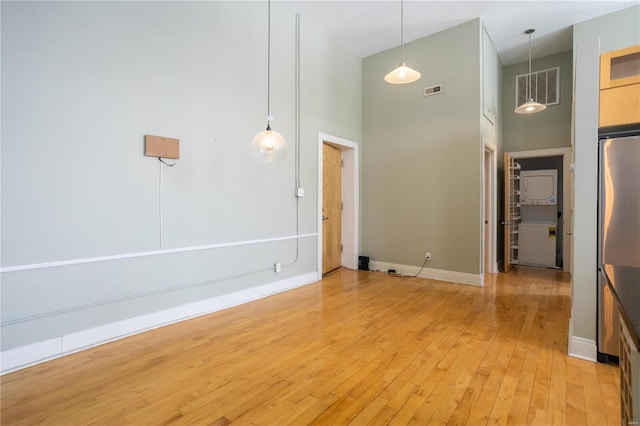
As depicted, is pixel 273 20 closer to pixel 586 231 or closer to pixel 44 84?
pixel 44 84

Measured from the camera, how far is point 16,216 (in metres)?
2.22

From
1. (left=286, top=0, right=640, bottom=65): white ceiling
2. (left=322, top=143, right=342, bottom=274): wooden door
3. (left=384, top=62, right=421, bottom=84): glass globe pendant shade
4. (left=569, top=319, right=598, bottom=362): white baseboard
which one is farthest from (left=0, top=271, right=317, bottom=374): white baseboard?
(left=286, top=0, right=640, bottom=65): white ceiling

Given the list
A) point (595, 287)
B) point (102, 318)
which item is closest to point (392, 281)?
point (595, 287)

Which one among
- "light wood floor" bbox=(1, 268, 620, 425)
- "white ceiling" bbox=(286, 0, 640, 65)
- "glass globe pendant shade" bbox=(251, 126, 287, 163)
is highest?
"white ceiling" bbox=(286, 0, 640, 65)

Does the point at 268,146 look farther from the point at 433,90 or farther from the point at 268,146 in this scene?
the point at 433,90

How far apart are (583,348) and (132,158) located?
418 centimetres

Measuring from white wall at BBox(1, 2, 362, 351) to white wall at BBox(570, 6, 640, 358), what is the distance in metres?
3.20

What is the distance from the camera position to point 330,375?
7.09ft

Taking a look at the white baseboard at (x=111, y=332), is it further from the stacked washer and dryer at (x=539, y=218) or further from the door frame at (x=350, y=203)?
the stacked washer and dryer at (x=539, y=218)

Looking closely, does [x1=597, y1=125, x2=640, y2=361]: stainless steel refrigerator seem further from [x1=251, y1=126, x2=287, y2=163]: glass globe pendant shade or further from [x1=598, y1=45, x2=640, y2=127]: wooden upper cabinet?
[x1=251, y1=126, x2=287, y2=163]: glass globe pendant shade

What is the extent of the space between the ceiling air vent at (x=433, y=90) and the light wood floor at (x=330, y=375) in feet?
11.4

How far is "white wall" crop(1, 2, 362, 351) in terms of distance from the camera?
2.27 meters

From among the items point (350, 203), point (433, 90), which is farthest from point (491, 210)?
point (350, 203)

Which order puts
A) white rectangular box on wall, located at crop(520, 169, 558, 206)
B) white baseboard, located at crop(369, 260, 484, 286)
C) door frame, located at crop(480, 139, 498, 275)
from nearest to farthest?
white baseboard, located at crop(369, 260, 484, 286), door frame, located at crop(480, 139, 498, 275), white rectangular box on wall, located at crop(520, 169, 558, 206)
